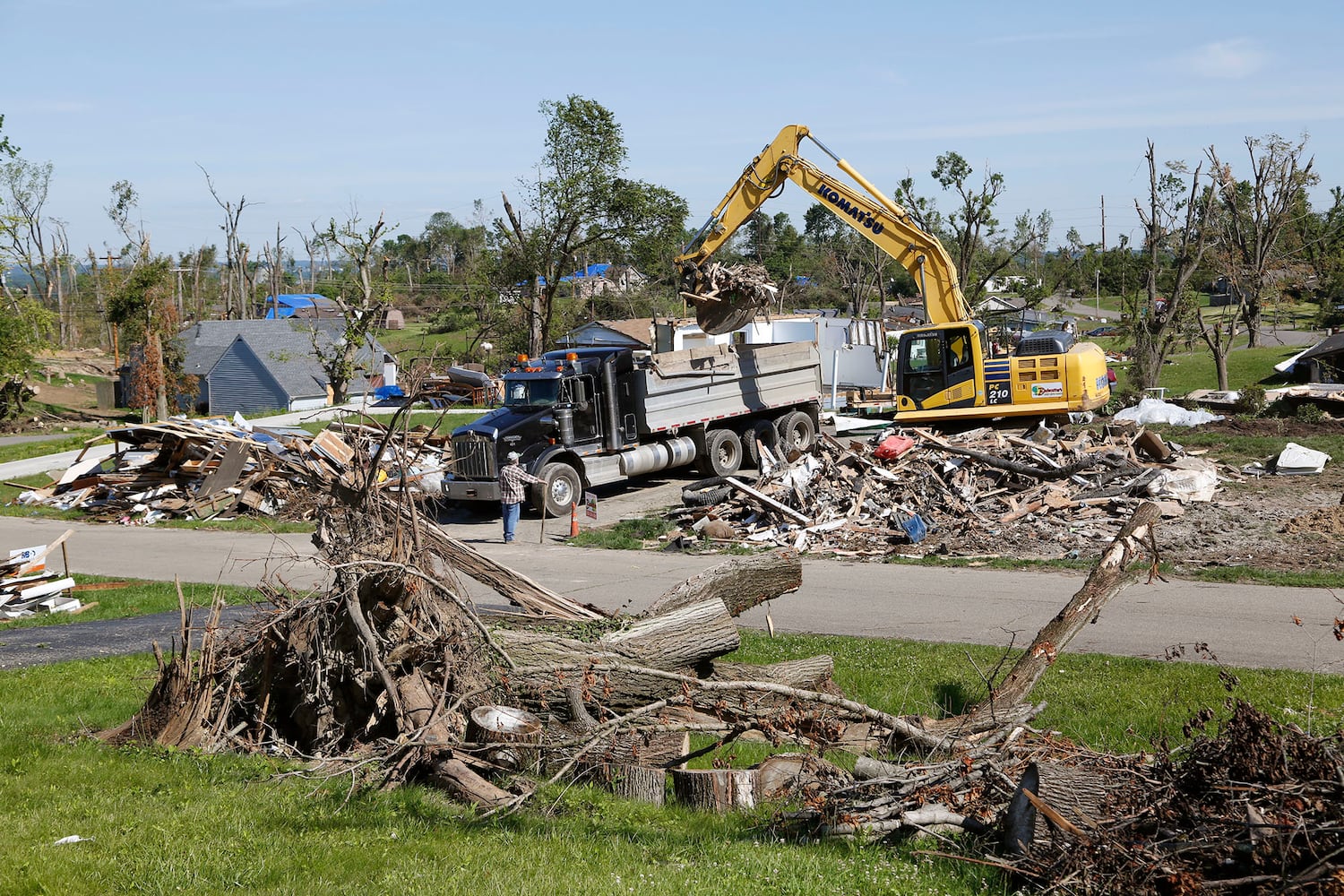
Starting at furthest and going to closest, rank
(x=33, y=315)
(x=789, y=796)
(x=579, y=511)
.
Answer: (x=33, y=315) → (x=579, y=511) → (x=789, y=796)

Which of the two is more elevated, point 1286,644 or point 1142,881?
→ point 1142,881

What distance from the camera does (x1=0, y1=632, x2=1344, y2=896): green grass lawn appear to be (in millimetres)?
5223

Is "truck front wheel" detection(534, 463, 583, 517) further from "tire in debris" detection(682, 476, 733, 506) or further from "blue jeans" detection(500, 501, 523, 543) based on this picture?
"tire in debris" detection(682, 476, 733, 506)

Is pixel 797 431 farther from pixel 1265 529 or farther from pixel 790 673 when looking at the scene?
pixel 790 673

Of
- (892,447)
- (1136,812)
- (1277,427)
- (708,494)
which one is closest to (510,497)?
(708,494)

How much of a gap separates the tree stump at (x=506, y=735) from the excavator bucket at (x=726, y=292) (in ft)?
47.1

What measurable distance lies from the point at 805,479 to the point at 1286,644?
9.17 m

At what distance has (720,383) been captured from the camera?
22.2m

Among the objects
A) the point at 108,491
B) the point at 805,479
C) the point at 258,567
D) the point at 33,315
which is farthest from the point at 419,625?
the point at 33,315

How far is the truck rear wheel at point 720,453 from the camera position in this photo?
2216 cm

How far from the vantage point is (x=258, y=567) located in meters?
16.7

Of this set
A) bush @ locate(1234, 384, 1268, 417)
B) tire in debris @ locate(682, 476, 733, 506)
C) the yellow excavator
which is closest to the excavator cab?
the yellow excavator

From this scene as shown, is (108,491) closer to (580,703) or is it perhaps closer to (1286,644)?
(580,703)

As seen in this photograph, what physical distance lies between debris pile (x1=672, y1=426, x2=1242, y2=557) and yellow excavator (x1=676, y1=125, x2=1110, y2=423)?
7.05 feet
